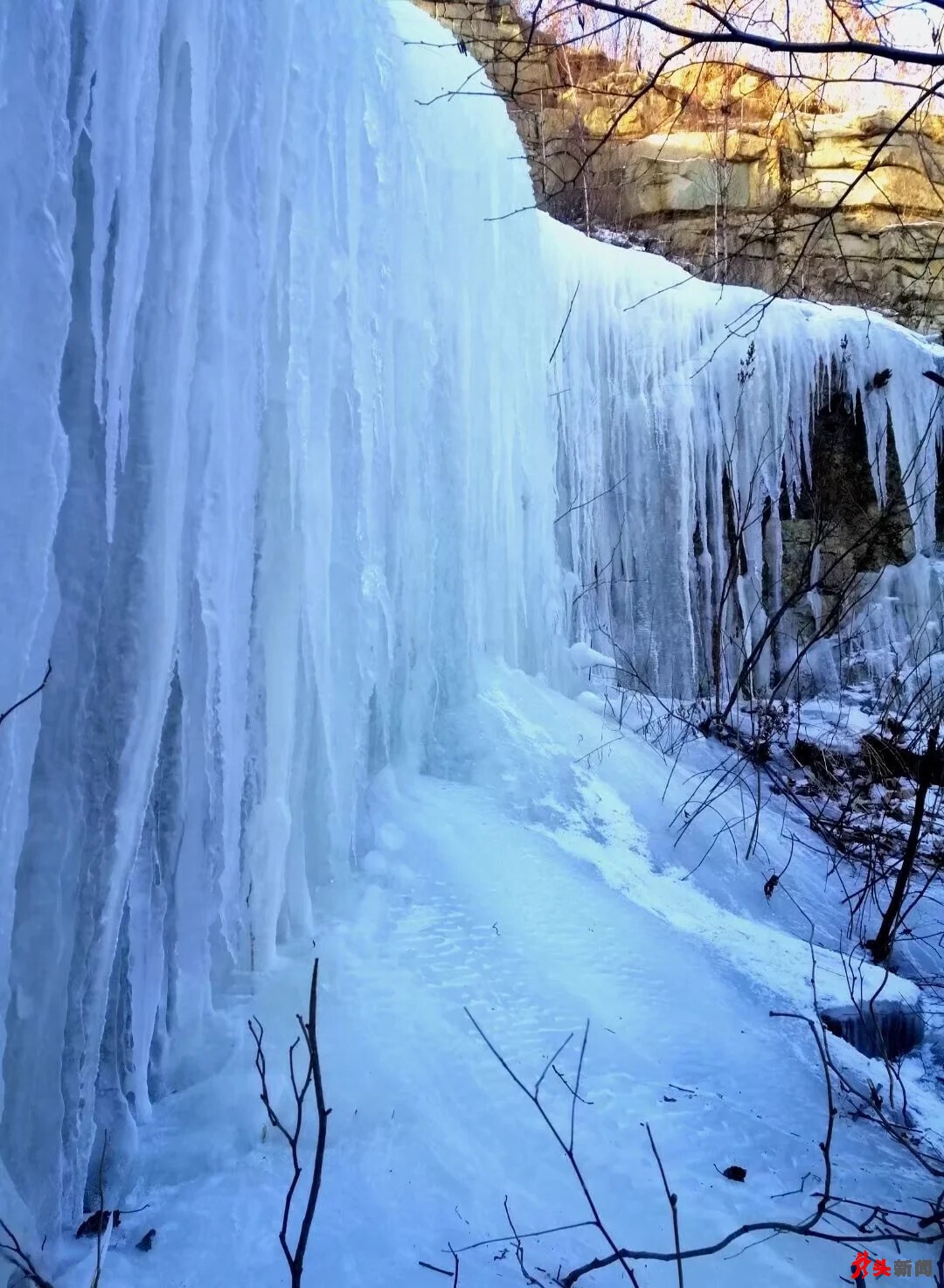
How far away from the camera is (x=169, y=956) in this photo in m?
1.66

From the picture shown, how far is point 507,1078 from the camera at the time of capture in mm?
1560

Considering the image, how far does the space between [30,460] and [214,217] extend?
0.74 metres

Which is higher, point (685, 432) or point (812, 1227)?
point (685, 432)

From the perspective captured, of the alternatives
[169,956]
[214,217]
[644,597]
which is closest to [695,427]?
[644,597]

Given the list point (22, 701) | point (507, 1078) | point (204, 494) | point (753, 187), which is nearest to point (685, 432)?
point (753, 187)

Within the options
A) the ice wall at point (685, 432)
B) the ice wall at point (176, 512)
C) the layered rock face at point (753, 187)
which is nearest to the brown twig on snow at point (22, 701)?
the ice wall at point (176, 512)

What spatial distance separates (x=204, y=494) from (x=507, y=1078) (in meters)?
1.16

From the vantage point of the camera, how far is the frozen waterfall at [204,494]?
4.10 ft

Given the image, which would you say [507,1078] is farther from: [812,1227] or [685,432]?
[685,432]

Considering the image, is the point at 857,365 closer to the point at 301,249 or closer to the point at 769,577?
the point at 769,577

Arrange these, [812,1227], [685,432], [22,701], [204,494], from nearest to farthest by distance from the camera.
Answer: [22,701] → [812,1227] → [204,494] → [685,432]

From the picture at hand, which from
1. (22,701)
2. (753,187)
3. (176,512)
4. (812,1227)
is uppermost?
(753,187)

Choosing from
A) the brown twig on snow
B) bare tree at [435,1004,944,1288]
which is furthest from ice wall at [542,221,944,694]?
the brown twig on snow

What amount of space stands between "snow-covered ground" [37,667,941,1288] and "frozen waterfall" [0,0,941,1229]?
0.49 feet
